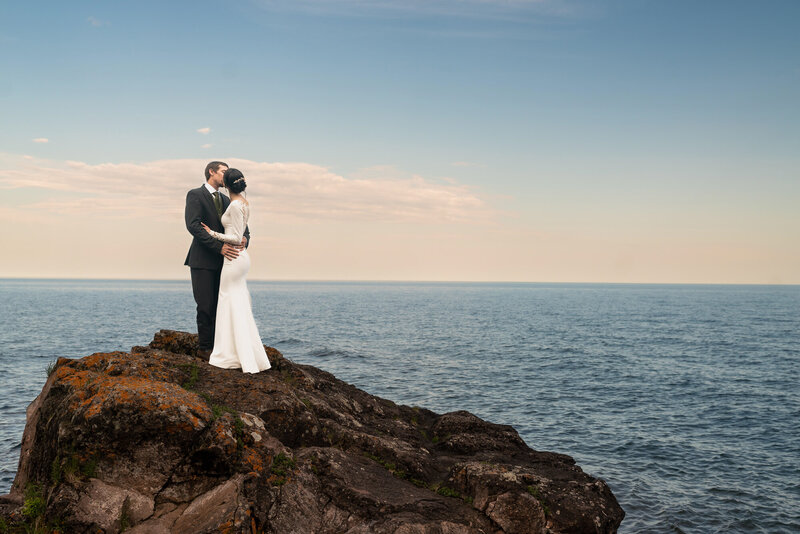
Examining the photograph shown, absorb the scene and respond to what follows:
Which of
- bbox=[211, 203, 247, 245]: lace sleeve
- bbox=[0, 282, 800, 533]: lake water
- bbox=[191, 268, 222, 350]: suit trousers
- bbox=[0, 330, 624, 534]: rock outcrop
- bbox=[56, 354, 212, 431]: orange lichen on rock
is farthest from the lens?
bbox=[0, 282, 800, 533]: lake water

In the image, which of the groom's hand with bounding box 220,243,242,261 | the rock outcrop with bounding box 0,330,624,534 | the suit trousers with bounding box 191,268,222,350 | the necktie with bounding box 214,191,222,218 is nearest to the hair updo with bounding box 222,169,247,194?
the necktie with bounding box 214,191,222,218

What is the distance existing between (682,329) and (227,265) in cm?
8249

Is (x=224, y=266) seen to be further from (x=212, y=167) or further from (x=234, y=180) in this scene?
(x=212, y=167)

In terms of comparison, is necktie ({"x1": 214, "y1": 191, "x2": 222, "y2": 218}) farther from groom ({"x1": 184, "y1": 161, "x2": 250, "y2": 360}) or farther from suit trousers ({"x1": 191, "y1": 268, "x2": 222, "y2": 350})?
suit trousers ({"x1": 191, "y1": 268, "x2": 222, "y2": 350})

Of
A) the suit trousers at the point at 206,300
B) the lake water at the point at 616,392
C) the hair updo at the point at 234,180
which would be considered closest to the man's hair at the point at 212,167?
the hair updo at the point at 234,180

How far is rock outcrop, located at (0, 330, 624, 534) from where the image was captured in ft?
24.9

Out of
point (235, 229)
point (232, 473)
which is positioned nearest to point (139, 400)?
point (232, 473)

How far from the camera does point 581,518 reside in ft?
30.0

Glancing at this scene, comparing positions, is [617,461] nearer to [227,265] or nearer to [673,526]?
[673,526]

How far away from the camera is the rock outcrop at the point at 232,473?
759 cm

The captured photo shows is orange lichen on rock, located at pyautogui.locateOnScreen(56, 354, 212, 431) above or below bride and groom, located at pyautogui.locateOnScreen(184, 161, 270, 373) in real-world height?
below

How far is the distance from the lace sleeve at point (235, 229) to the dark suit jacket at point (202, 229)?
0.68 feet

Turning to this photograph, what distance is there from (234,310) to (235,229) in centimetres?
188

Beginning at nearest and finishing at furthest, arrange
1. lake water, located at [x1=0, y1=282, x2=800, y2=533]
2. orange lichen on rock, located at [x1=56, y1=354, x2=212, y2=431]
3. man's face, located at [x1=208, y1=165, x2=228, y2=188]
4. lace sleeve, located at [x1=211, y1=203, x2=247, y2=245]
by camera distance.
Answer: orange lichen on rock, located at [x1=56, y1=354, x2=212, y2=431] < lace sleeve, located at [x1=211, y1=203, x2=247, y2=245] < man's face, located at [x1=208, y1=165, x2=228, y2=188] < lake water, located at [x1=0, y1=282, x2=800, y2=533]
